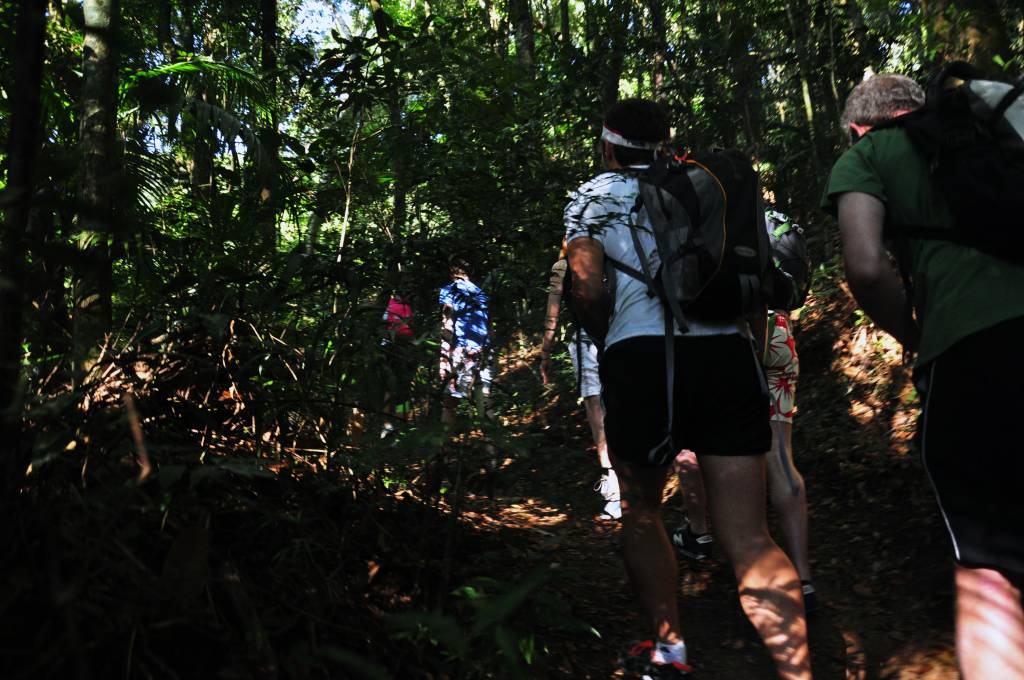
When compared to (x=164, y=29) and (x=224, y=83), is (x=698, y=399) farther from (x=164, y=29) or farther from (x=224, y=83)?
(x=164, y=29)

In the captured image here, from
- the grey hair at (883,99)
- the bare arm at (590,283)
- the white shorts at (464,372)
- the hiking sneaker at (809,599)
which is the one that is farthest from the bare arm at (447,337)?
the hiking sneaker at (809,599)

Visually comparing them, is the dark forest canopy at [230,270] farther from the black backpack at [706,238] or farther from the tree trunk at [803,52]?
the tree trunk at [803,52]

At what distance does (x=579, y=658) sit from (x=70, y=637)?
2278 millimetres

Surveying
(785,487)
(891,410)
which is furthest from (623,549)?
(891,410)

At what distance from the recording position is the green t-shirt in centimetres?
198

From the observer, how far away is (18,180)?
64.9 inches

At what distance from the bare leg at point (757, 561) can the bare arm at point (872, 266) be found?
0.66 meters

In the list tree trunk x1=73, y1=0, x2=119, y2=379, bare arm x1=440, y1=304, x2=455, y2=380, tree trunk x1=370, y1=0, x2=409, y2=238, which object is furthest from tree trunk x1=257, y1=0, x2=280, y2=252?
bare arm x1=440, y1=304, x2=455, y2=380

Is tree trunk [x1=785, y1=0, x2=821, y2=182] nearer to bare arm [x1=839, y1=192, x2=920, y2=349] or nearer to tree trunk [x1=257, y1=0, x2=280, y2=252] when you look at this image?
tree trunk [x1=257, y1=0, x2=280, y2=252]

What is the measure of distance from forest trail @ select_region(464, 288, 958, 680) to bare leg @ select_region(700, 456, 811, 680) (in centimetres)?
68

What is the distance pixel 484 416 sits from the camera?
2.72 metres

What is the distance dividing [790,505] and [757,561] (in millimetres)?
Result: 1480

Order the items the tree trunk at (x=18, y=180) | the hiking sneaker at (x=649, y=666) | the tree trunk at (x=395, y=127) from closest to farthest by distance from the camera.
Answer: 1. the tree trunk at (x=18, y=180)
2. the hiking sneaker at (x=649, y=666)
3. the tree trunk at (x=395, y=127)

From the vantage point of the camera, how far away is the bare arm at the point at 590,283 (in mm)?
2869
